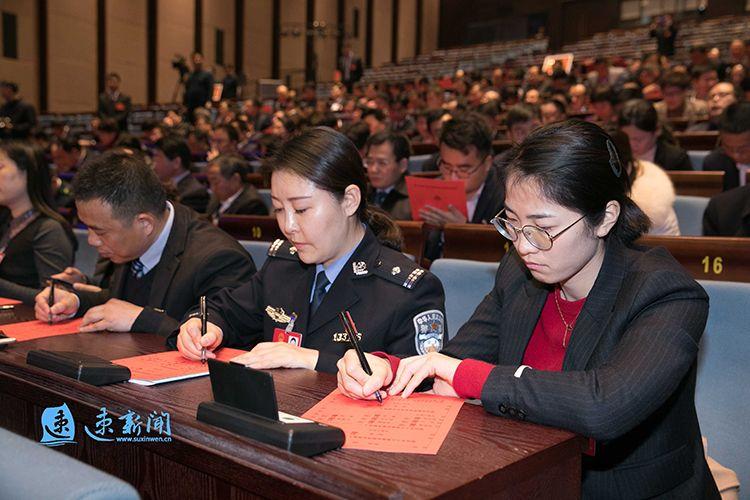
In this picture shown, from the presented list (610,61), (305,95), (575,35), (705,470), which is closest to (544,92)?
(610,61)

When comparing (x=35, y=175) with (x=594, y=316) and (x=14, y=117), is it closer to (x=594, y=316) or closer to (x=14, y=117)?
(x=594, y=316)

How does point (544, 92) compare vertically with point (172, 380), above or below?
above

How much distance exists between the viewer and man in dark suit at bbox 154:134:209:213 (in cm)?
565

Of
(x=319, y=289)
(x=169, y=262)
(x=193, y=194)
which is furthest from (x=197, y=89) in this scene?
(x=319, y=289)

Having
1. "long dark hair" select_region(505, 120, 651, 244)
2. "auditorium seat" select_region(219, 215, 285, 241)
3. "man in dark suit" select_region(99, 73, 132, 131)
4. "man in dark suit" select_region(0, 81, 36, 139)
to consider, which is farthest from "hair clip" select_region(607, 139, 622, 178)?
"man in dark suit" select_region(99, 73, 132, 131)

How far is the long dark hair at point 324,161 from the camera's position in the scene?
189 centimetres

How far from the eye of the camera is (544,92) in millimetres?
9734

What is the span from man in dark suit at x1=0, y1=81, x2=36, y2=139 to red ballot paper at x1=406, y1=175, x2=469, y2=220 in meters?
8.17

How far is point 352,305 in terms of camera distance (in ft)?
6.24

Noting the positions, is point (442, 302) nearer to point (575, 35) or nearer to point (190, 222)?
point (190, 222)

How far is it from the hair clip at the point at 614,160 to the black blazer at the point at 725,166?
315 centimetres

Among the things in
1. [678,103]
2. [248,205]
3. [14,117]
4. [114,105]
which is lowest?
[248,205]

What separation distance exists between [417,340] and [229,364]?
0.71 m

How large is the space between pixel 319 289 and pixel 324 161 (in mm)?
319
